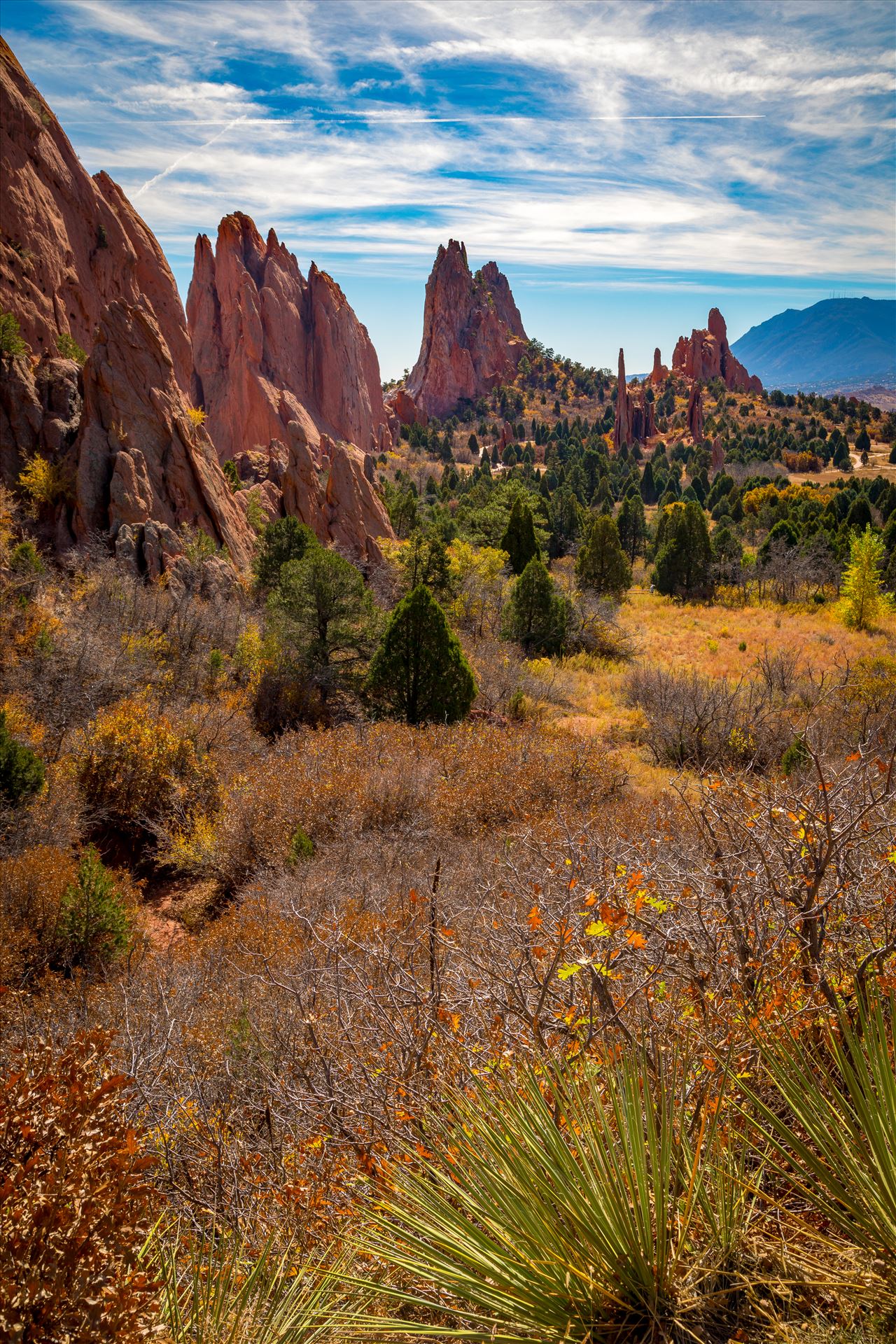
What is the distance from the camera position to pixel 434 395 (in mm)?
138250

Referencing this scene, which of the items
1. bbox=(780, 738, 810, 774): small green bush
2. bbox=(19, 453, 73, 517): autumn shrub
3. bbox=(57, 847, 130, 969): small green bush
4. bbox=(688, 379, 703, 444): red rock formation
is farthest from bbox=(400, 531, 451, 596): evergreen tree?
bbox=(688, 379, 703, 444): red rock formation

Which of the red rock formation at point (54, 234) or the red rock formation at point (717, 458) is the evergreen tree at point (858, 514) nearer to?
the red rock formation at point (717, 458)

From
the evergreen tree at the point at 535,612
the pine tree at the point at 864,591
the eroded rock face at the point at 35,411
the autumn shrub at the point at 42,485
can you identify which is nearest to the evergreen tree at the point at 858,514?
the pine tree at the point at 864,591

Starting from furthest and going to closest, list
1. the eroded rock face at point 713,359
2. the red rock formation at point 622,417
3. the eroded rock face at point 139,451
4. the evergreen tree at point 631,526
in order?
the eroded rock face at point 713,359
the red rock formation at point 622,417
the evergreen tree at point 631,526
the eroded rock face at point 139,451

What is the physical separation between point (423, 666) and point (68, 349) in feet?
75.5

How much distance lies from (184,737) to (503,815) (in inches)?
320

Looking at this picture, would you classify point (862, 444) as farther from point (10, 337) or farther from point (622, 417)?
point (10, 337)

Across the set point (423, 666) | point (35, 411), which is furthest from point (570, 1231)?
point (35, 411)

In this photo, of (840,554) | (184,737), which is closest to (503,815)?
(184,737)

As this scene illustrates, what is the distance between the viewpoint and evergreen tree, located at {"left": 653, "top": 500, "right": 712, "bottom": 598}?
46.5 metres

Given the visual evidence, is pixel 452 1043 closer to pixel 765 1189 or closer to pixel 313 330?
pixel 765 1189

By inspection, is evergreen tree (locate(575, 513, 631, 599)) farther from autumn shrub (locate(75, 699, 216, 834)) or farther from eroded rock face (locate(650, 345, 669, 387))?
eroded rock face (locate(650, 345, 669, 387))

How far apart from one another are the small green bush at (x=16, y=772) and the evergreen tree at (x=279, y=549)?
14919 mm

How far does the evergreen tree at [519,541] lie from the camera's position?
39.9m
